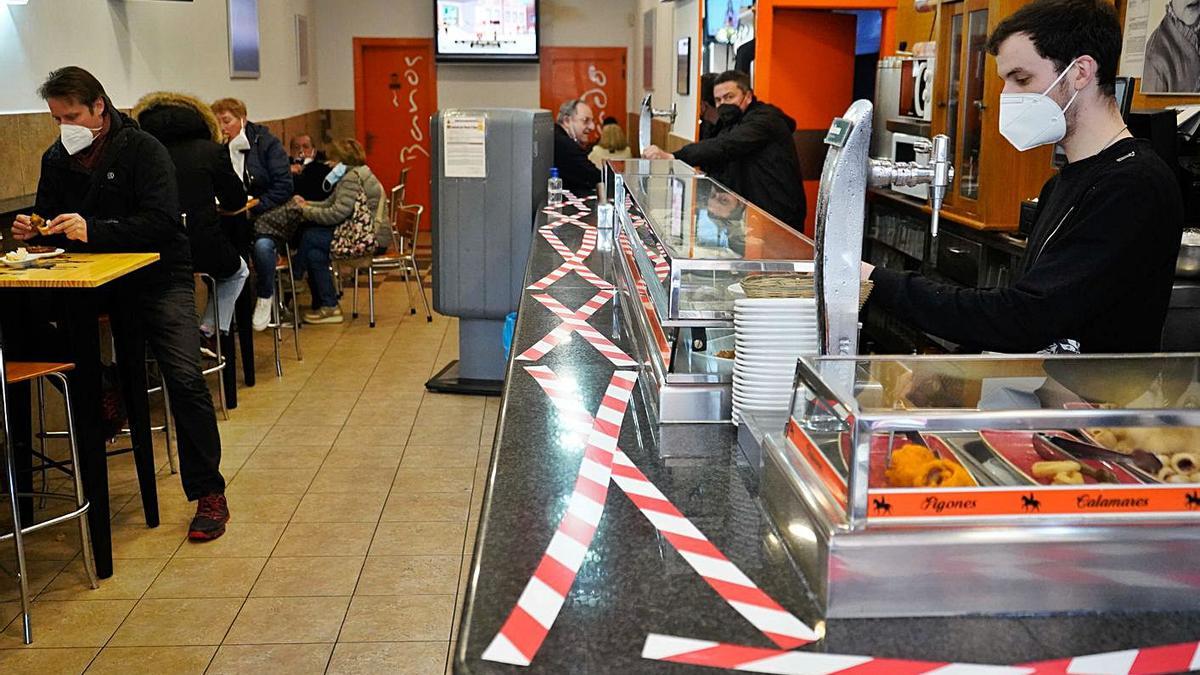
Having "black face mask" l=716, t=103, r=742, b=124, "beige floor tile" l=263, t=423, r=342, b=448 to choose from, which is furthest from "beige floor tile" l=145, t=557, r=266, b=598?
"black face mask" l=716, t=103, r=742, b=124

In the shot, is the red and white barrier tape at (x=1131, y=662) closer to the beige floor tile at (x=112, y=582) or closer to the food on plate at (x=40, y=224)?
the beige floor tile at (x=112, y=582)

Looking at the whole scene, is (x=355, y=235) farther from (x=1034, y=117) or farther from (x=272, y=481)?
(x=1034, y=117)

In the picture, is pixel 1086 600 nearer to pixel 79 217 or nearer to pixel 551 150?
pixel 79 217

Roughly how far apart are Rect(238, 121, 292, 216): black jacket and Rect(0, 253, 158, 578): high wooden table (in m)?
3.22

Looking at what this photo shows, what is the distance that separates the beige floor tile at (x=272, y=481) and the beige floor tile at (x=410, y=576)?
865mm

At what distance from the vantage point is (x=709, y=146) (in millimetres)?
5328

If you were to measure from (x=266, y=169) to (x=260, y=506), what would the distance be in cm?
336

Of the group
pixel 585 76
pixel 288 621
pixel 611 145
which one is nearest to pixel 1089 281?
pixel 288 621

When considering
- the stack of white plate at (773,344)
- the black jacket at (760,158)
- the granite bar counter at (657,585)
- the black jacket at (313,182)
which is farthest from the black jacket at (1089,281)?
the black jacket at (313,182)

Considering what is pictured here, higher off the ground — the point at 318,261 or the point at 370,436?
the point at 318,261

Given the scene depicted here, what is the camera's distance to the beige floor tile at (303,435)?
513cm

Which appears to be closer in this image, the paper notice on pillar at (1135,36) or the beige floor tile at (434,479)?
the paper notice on pillar at (1135,36)

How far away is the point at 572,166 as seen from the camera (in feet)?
22.4

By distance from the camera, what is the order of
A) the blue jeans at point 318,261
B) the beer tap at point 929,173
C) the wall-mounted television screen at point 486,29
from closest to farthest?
the beer tap at point 929,173
the blue jeans at point 318,261
the wall-mounted television screen at point 486,29
